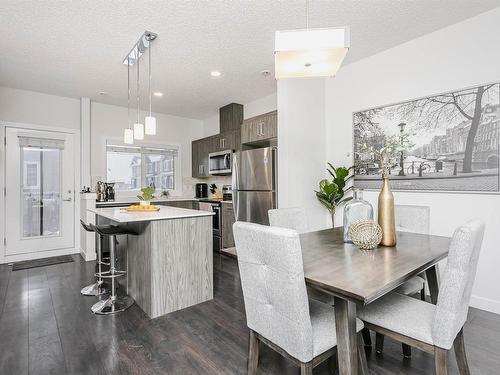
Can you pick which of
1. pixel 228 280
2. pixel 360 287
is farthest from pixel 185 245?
pixel 360 287

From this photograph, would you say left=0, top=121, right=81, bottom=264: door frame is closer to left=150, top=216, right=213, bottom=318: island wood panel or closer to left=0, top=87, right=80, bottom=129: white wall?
left=0, top=87, right=80, bottom=129: white wall

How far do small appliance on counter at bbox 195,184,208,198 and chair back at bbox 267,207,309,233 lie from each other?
3.80m

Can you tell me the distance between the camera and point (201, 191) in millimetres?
5898

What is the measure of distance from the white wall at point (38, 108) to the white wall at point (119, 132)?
1.11 feet

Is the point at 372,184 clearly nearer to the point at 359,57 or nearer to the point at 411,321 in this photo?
the point at 359,57

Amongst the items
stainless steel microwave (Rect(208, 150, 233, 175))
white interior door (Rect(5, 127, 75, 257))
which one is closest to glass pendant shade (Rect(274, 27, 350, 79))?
stainless steel microwave (Rect(208, 150, 233, 175))

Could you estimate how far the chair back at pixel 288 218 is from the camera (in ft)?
7.39

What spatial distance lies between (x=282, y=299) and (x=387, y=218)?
0.94m

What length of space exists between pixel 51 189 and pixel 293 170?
406 centimetres

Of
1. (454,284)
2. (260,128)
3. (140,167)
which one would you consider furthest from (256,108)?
(454,284)

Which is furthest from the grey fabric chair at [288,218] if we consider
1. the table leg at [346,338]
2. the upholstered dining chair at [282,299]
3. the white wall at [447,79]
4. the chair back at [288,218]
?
the white wall at [447,79]

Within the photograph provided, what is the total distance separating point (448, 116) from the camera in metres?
2.67

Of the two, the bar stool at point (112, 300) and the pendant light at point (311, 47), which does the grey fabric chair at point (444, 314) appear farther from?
the bar stool at point (112, 300)

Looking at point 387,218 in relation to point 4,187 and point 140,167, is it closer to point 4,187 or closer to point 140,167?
point 140,167
